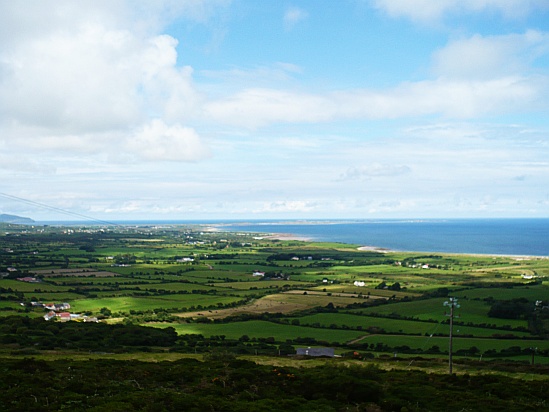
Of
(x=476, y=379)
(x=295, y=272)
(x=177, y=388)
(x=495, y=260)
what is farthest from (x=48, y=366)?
(x=495, y=260)

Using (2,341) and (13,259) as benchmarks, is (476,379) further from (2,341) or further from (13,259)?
(13,259)

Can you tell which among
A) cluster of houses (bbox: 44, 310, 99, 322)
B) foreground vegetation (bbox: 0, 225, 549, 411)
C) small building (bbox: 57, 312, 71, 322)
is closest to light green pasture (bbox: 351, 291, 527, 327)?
foreground vegetation (bbox: 0, 225, 549, 411)

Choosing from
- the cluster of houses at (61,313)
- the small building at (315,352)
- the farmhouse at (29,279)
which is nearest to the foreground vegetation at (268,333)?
the cluster of houses at (61,313)

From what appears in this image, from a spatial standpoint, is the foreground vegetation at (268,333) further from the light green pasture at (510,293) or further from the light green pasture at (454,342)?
the light green pasture at (510,293)

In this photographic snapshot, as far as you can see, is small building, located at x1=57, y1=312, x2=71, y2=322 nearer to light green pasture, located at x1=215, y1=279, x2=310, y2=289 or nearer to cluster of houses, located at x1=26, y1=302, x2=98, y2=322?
cluster of houses, located at x1=26, y1=302, x2=98, y2=322

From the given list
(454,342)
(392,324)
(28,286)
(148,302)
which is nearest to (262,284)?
(148,302)

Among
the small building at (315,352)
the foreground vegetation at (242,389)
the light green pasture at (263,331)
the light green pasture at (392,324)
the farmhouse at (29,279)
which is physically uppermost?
the foreground vegetation at (242,389)
